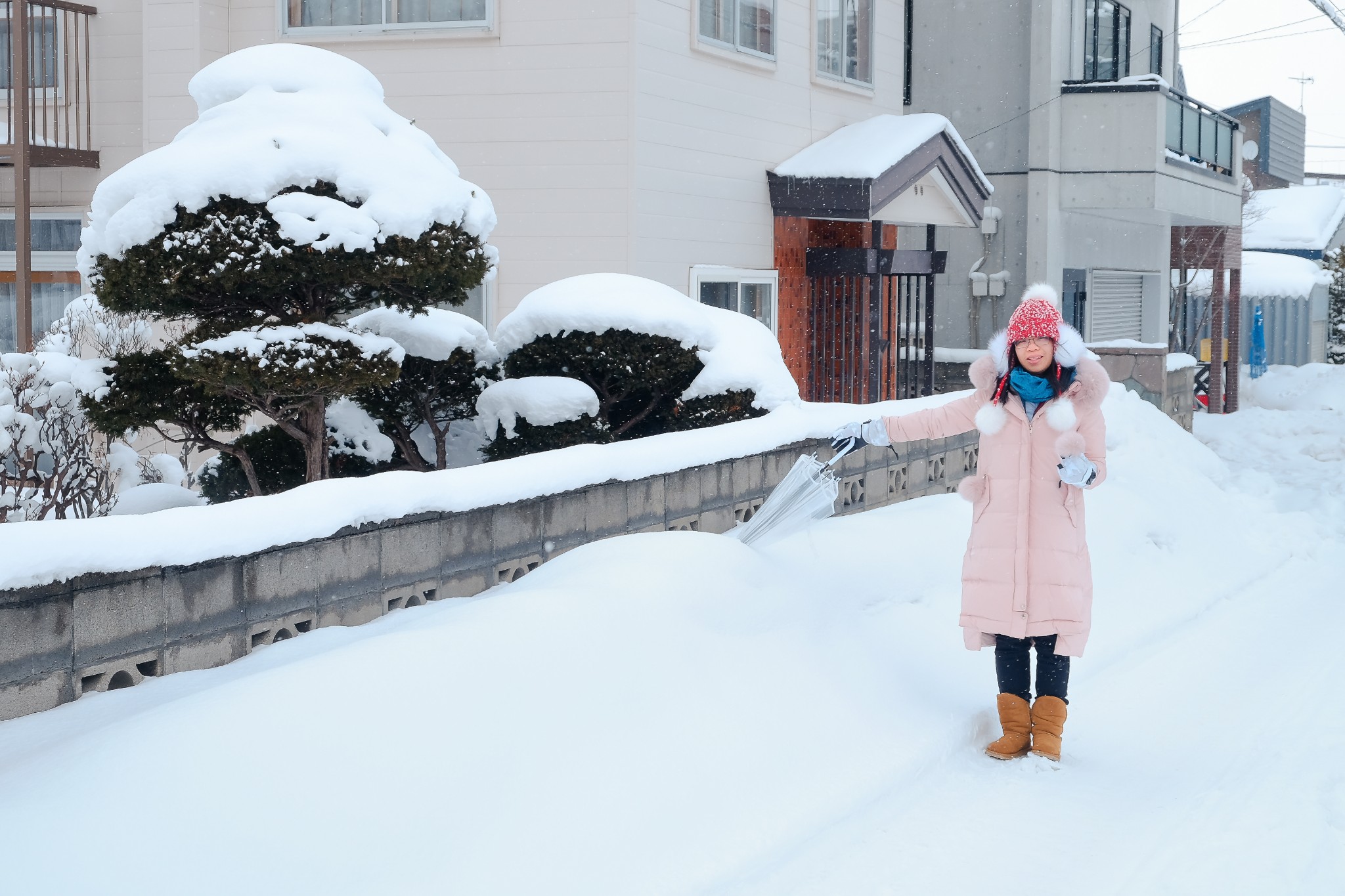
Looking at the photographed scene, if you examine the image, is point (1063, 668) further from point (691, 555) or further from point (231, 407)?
point (231, 407)

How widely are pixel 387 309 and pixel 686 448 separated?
2.45 meters

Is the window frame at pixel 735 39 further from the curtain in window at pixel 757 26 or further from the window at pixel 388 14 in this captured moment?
the window at pixel 388 14

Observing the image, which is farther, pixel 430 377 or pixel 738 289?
pixel 738 289

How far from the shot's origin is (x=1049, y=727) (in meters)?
5.04

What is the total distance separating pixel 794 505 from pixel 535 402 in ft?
5.78

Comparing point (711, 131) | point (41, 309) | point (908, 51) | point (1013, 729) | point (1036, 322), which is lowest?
point (1013, 729)

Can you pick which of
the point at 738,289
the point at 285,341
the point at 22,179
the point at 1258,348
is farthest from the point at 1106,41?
the point at 285,341

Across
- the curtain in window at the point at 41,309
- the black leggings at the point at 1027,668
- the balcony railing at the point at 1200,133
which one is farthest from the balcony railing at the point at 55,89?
the balcony railing at the point at 1200,133

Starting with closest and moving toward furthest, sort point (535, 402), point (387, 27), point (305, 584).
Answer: point (305, 584)
point (535, 402)
point (387, 27)

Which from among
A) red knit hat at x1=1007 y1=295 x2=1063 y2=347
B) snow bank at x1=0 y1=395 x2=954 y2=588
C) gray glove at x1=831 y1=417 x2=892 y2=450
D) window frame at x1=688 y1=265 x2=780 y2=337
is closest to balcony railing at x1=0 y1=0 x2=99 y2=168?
window frame at x1=688 y1=265 x2=780 y2=337

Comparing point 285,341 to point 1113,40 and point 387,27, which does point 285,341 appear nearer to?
point 387,27

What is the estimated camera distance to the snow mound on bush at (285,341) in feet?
20.1

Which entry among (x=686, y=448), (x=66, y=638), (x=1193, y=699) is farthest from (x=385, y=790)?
(x=1193, y=699)

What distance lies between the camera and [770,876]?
3.97m
